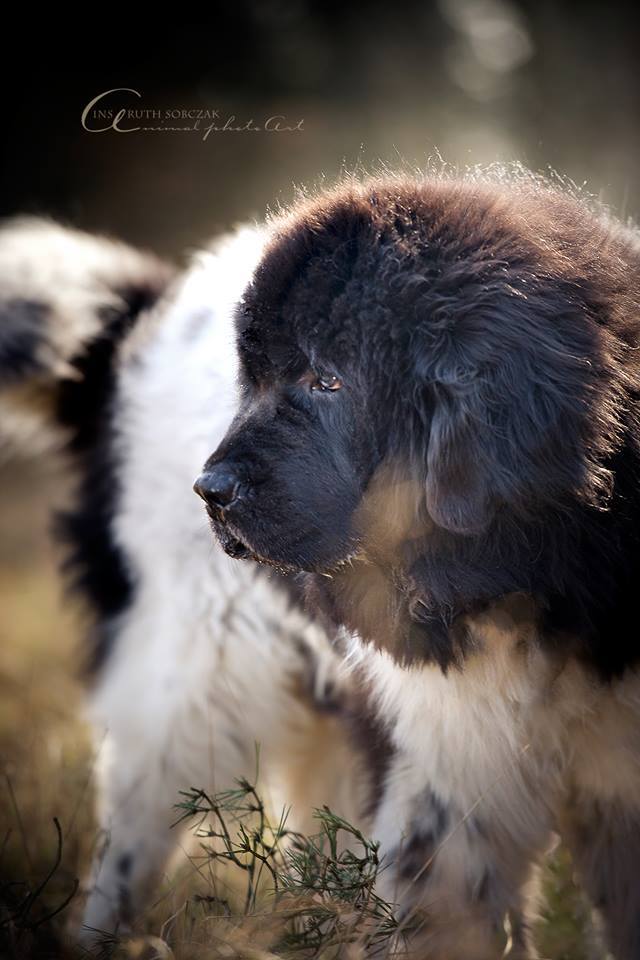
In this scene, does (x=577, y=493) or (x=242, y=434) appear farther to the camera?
(x=242, y=434)

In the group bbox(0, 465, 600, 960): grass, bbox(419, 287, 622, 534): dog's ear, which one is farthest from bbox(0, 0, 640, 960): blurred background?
bbox(419, 287, 622, 534): dog's ear

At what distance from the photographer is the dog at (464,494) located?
241 centimetres

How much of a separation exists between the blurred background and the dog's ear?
528cm

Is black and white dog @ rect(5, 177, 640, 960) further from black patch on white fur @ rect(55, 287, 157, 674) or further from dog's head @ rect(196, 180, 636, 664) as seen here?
black patch on white fur @ rect(55, 287, 157, 674)

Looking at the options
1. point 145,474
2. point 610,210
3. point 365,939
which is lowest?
point 365,939

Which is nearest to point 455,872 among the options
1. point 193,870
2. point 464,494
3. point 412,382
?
point 193,870

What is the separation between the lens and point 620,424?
96.1 inches

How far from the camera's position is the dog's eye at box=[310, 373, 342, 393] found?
265cm

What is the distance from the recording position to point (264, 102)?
9805 millimetres

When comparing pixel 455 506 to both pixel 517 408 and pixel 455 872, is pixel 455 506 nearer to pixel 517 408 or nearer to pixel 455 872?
pixel 517 408

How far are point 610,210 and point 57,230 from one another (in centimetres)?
235

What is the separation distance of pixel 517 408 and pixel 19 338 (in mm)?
2168

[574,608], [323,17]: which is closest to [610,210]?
[574,608]

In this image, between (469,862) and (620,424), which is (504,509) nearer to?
(620,424)
